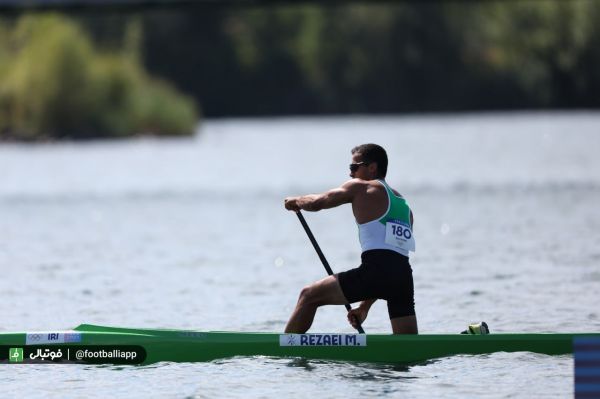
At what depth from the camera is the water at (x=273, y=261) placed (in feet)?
46.6

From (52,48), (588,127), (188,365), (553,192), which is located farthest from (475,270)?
(588,127)

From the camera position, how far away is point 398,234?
46.5ft

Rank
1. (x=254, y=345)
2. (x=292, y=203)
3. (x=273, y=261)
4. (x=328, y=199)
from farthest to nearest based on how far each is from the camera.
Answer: (x=273, y=261)
(x=254, y=345)
(x=292, y=203)
(x=328, y=199)

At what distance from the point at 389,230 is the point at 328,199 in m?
0.69

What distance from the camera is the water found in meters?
14.2

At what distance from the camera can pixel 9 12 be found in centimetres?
5238

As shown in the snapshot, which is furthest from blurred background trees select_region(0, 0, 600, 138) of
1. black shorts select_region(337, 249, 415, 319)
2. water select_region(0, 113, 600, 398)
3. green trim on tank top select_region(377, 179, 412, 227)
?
black shorts select_region(337, 249, 415, 319)

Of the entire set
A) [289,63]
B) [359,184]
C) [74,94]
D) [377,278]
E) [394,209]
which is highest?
[289,63]

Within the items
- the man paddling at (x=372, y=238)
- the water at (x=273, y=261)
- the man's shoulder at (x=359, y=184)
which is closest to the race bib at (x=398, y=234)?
the man paddling at (x=372, y=238)

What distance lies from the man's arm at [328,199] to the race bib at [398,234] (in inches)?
17.7

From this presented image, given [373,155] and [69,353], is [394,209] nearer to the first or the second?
[373,155]

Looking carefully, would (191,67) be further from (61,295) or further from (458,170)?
(61,295)

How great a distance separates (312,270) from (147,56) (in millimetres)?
109823

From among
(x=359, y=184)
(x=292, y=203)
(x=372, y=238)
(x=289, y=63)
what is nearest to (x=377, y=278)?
(x=372, y=238)
